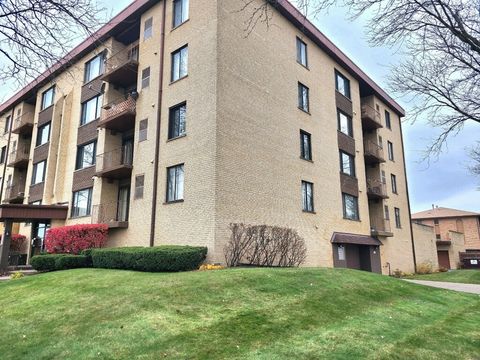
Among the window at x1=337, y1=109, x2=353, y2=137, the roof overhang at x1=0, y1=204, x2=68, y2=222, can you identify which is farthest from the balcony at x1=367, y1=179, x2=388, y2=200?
the roof overhang at x1=0, y1=204, x2=68, y2=222

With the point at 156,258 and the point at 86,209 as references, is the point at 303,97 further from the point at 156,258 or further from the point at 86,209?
the point at 86,209

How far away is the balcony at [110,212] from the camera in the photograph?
837 inches

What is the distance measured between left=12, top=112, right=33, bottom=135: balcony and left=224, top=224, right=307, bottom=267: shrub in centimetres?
2419

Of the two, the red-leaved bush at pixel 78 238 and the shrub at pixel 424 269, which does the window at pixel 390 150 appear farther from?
the red-leaved bush at pixel 78 238

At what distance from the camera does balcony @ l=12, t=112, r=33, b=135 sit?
32.2m

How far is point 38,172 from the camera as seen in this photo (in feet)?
96.8

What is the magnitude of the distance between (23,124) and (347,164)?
25919 millimetres

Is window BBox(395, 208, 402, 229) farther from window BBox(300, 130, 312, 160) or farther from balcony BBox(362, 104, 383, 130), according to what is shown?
window BBox(300, 130, 312, 160)

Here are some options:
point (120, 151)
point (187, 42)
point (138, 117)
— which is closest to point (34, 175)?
point (120, 151)

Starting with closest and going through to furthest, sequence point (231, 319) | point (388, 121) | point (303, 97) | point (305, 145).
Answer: point (231, 319), point (305, 145), point (303, 97), point (388, 121)

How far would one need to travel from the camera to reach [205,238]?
15.6 m

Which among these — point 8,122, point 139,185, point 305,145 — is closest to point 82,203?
point 139,185

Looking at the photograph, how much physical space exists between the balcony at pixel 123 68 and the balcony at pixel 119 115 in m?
1.13

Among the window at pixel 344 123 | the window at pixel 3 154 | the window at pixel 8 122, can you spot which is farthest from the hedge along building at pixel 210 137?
the window at pixel 3 154
